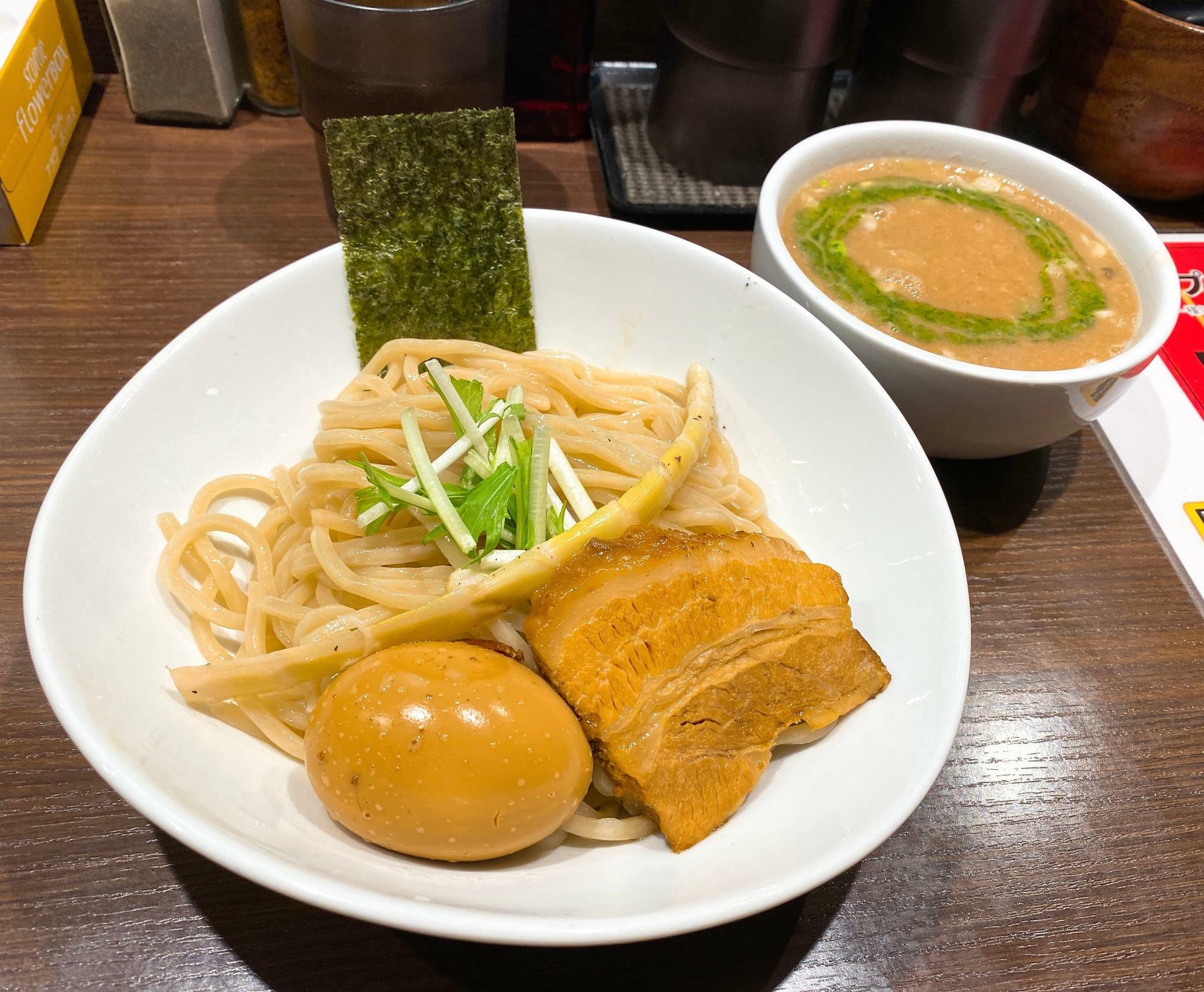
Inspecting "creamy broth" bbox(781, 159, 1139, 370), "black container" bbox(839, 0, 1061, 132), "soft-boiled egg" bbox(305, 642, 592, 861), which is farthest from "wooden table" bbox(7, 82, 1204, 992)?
"black container" bbox(839, 0, 1061, 132)

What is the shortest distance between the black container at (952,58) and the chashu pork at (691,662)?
7.52 feet

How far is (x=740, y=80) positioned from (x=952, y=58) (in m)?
0.78

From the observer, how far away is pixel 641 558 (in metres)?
1.65

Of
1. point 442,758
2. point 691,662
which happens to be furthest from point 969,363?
point 442,758

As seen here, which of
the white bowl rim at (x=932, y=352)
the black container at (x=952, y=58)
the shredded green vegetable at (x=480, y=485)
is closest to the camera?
the shredded green vegetable at (x=480, y=485)

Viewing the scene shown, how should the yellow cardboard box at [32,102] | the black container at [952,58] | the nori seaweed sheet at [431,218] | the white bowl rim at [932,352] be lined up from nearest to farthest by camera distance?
the white bowl rim at [932,352] → the nori seaweed sheet at [431,218] → the yellow cardboard box at [32,102] → the black container at [952,58]

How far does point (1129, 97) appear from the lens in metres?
3.08

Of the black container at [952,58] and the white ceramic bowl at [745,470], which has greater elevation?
the black container at [952,58]

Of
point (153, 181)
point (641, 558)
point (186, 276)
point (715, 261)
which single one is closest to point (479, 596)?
point (641, 558)

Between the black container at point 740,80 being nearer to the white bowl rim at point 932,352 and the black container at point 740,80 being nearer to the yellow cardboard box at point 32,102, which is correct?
the white bowl rim at point 932,352

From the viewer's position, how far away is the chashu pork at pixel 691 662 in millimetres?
1488

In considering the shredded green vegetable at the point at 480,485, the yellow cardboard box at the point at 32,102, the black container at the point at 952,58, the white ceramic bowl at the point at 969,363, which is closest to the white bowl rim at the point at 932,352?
the white ceramic bowl at the point at 969,363

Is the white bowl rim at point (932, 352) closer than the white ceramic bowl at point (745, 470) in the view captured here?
No

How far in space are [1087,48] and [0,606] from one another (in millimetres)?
3916
